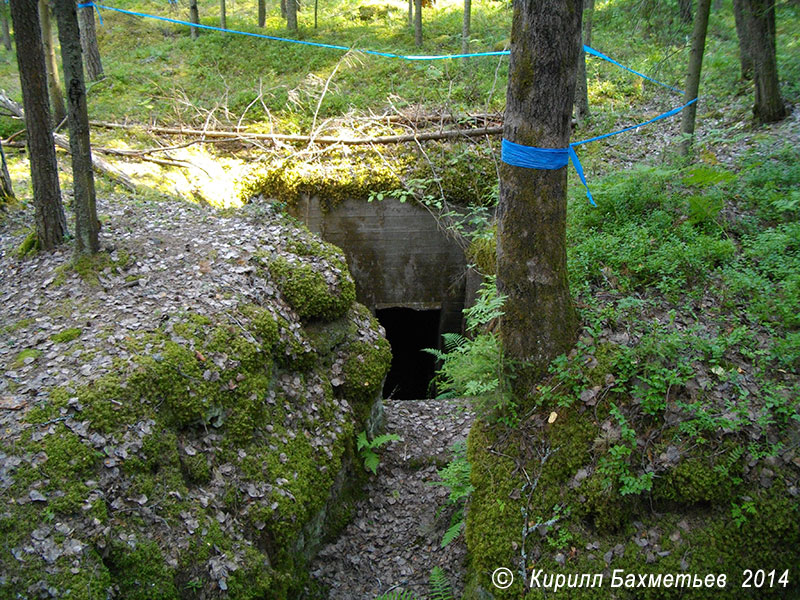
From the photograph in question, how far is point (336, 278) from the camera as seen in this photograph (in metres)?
6.59

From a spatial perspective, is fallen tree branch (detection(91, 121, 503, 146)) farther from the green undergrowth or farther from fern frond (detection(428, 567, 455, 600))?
fern frond (detection(428, 567, 455, 600))

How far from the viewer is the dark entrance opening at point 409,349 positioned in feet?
→ 35.6

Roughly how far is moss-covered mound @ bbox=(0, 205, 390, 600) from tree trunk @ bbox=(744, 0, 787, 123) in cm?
645

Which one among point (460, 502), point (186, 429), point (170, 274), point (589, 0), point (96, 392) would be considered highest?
point (589, 0)

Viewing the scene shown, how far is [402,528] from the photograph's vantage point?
17.9ft

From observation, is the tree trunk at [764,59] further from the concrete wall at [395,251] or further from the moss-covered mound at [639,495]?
the moss-covered mound at [639,495]

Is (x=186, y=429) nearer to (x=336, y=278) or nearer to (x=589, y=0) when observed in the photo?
(x=336, y=278)

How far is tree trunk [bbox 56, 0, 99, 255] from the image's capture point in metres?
4.97

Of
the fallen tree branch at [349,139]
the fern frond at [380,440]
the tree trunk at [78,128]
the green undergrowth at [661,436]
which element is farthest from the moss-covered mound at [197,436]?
the fallen tree branch at [349,139]

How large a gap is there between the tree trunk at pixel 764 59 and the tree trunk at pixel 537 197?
494cm

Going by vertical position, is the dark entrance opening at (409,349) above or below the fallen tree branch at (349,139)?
below

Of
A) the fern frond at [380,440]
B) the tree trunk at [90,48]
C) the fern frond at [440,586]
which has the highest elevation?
the tree trunk at [90,48]

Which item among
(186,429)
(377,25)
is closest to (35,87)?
(186,429)

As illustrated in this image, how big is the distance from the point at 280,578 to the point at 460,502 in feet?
6.30
